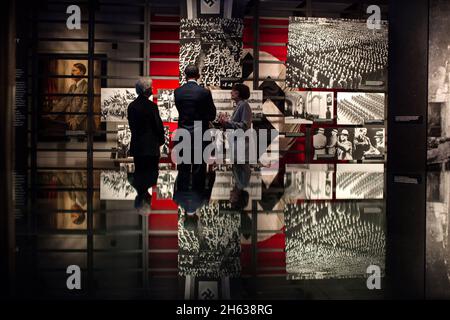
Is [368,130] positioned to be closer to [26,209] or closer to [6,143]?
[6,143]

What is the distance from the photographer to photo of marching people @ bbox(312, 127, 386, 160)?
9.95m

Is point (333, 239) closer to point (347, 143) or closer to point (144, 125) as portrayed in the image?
point (144, 125)

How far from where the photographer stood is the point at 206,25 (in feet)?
30.5

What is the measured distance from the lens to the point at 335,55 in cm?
977

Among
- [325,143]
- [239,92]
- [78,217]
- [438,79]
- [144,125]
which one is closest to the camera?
[78,217]

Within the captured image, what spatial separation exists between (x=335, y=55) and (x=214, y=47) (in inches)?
80.1

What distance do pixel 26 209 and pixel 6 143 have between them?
18.7 ft

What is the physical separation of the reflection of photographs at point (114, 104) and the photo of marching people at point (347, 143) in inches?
126

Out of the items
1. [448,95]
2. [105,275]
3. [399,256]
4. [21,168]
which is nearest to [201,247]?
[105,275]

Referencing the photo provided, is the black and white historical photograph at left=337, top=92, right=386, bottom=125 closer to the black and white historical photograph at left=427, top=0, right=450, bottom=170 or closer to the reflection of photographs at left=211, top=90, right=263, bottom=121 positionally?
the reflection of photographs at left=211, top=90, right=263, bottom=121

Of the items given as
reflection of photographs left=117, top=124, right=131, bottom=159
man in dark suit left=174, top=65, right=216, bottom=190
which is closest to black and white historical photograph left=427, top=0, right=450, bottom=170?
man in dark suit left=174, top=65, right=216, bottom=190

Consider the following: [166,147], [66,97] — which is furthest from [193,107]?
[66,97]
